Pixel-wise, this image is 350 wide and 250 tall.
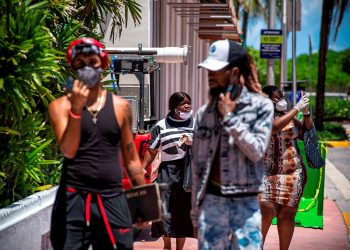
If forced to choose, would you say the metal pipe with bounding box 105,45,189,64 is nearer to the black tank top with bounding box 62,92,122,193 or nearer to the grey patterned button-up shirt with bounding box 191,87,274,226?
the grey patterned button-up shirt with bounding box 191,87,274,226

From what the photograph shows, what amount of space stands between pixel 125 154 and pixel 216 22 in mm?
12132

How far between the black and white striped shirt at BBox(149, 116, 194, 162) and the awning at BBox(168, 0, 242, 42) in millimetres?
5599

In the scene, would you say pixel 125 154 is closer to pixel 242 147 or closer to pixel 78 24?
pixel 242 147

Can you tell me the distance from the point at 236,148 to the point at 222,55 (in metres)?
0.55

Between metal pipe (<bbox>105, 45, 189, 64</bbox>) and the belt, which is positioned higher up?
metal pipe (<bbox>105, 45, 189, 64</bbox>)

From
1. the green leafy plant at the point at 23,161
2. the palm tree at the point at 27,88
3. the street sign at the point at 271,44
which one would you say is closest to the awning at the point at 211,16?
the street sign at the point at 271,44

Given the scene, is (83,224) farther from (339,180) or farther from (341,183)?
(339,180)

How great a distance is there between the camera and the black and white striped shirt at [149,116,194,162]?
7254mm

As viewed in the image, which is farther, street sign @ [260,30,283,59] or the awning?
street sign @ [260,30,283,59]

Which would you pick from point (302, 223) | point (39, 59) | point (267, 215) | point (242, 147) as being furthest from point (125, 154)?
point (302, 223)

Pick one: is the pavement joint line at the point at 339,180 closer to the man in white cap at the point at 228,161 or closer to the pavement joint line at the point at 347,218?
the pavement joint line at the point at 347,218

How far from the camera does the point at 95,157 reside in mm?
4172

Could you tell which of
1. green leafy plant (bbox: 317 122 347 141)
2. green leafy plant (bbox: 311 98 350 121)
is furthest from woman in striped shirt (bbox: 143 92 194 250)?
green leafy plant (bbox: 311 98 350 121)

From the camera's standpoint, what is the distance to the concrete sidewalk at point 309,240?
804 cm
